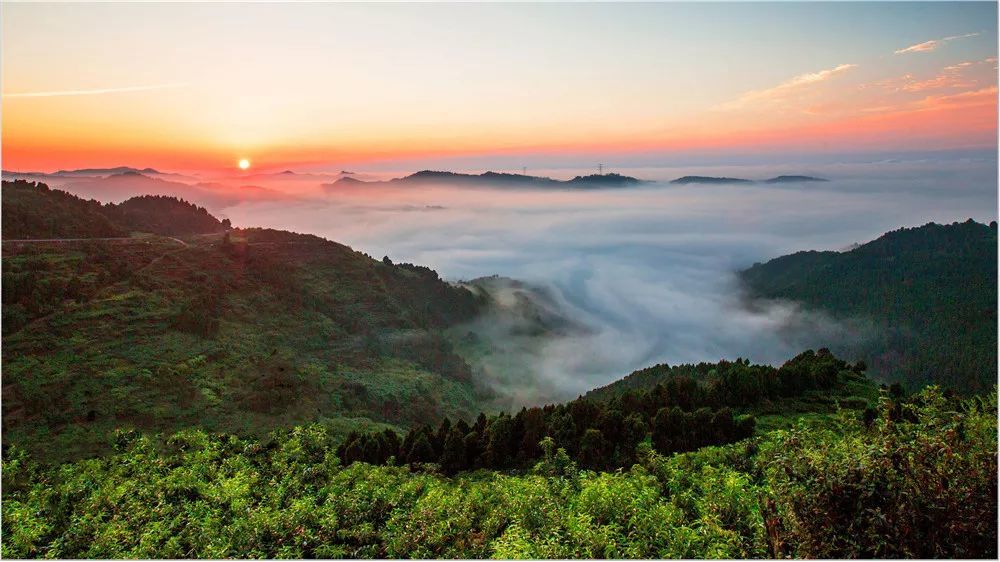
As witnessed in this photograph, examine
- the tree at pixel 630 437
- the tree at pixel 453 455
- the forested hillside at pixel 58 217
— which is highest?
the forested hillside at pixel 58 217

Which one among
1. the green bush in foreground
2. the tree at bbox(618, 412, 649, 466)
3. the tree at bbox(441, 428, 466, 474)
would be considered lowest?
the tree at bbox(441, 428, 466, 474)

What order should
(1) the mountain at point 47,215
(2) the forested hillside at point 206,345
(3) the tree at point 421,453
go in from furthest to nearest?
(1) the mountain at point 47,215 < (2) the forested hillside at point 206,345 < (3) the tree at point 421,453

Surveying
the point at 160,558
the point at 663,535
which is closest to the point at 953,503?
the point at 663,535

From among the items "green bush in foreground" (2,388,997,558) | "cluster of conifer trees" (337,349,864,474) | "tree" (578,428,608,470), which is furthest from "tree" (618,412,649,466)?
"tree" (578,428,608,470)

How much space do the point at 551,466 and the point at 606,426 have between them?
27.5ft

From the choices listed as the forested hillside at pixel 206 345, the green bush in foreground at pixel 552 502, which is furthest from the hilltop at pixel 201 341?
the green bush in foreground at pixel 552 502

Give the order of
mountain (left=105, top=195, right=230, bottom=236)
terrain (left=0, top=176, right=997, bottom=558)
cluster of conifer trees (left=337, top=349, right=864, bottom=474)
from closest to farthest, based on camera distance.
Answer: terrain (left=0, top=176, right=997, bottom=558)
cluster of conifer trees (left=337, top=349, right=864, bottom=474)
mountain (left=105, top=195, right=230, bottom=236)

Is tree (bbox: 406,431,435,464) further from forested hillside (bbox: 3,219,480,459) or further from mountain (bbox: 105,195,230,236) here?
mountain (bbox: 105,195,230,236)

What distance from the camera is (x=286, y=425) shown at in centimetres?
7044

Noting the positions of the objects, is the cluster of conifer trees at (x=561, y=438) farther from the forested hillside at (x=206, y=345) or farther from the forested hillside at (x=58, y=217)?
the forested hillside at (x=58, y=217)

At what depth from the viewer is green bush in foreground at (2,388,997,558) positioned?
45.0ft

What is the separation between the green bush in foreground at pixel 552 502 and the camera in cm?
1372

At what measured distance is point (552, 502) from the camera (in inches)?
1017

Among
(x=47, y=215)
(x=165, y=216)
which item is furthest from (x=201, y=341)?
(x=165, y=216)
